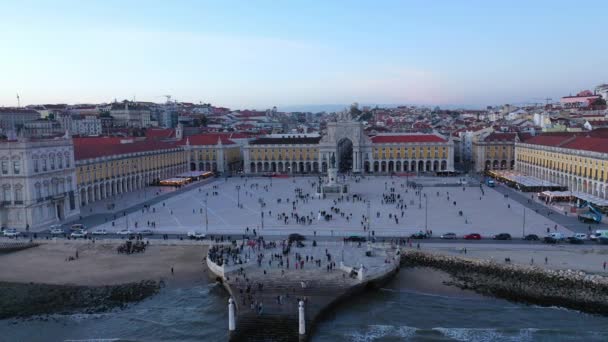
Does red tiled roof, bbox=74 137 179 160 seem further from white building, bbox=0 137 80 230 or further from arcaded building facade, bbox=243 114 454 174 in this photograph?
arcaded building facade, bbox=243 114 454 174

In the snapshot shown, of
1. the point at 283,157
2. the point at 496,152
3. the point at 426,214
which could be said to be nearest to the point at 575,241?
the point at 426,214

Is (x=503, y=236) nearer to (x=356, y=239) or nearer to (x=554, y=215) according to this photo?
(x=356, y=239)

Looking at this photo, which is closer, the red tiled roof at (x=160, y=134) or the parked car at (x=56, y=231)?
the parked car at (x=56, y=231)

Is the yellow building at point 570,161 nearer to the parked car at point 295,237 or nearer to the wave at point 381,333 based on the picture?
the parked car at point 295,237

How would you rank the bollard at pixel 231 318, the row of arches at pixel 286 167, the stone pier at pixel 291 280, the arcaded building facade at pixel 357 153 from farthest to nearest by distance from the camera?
the row of arches at pixel 286 167 < the arcaded building facade at pixel 357 153 < the stone pier at pixel 291 280 < the bollard at pixel 231 318

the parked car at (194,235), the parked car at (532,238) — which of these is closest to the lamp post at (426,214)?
the parked car at (532,238)

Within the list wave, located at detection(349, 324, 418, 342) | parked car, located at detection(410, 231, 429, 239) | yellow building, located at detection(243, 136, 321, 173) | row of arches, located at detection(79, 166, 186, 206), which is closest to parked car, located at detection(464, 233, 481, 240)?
parked car, located at detection(410, 231, 429, 239)

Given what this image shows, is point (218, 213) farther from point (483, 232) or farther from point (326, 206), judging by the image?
point (483, 232)
